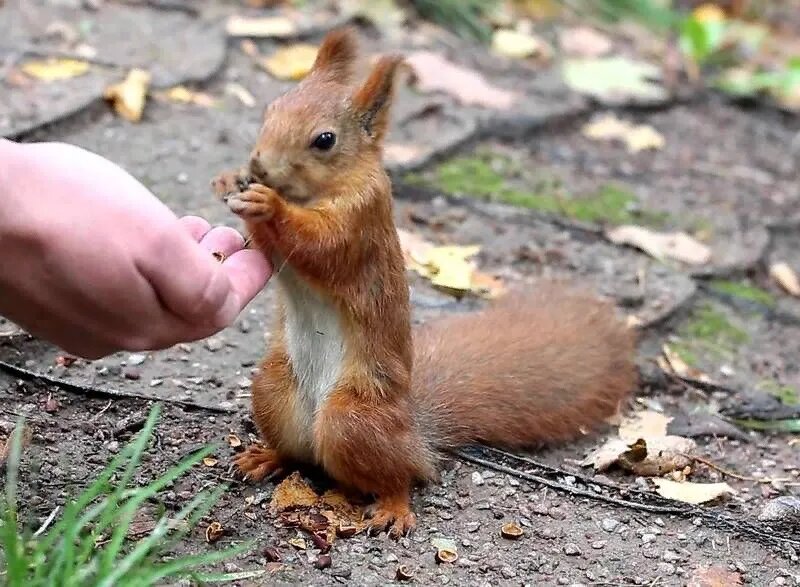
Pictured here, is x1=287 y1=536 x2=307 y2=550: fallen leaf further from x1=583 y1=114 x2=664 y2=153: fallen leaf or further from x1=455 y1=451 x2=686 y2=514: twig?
x1=583 y1=114 x2=664 y2=153: fallen leaf

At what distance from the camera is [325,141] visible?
1.89 meters

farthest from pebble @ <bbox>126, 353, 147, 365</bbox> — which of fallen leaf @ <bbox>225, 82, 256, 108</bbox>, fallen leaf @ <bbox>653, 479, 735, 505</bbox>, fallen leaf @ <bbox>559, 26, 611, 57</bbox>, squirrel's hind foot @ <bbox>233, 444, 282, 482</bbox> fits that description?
fallen leaf @ <bbox>559, 26, 611, 57</bbox>

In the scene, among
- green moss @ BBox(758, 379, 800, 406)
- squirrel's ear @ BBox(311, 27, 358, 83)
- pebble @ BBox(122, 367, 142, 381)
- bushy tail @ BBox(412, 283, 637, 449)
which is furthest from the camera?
green moss @ BBox(758, 379, 800, 406)

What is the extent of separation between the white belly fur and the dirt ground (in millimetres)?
195

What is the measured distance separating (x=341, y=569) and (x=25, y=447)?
0.58 meters

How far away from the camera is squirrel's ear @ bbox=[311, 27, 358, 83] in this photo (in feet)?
6.72

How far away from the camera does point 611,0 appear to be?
17.7ft

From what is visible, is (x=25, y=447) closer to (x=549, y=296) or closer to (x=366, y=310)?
(x=366, y=310)

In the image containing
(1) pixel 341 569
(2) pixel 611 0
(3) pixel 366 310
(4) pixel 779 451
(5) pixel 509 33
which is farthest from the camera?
(2) pixel 611 0

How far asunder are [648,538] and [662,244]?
56.0 inches

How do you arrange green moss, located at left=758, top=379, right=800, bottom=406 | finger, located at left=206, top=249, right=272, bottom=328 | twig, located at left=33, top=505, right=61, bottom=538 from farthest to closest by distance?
1. green moss, located at left=758, top=379, right=800, bottom=406
2. twig, located at left=33, top=505, right=61, bottom=538
3. finger, located at left=206, top=249, right=272, bottom=328

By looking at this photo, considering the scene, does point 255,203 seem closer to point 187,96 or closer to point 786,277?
point 187,96

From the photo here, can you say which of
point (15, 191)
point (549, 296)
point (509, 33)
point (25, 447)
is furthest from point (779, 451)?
point (509, 33)

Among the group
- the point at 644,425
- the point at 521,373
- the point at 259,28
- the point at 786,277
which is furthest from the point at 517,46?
the point at 521,373
